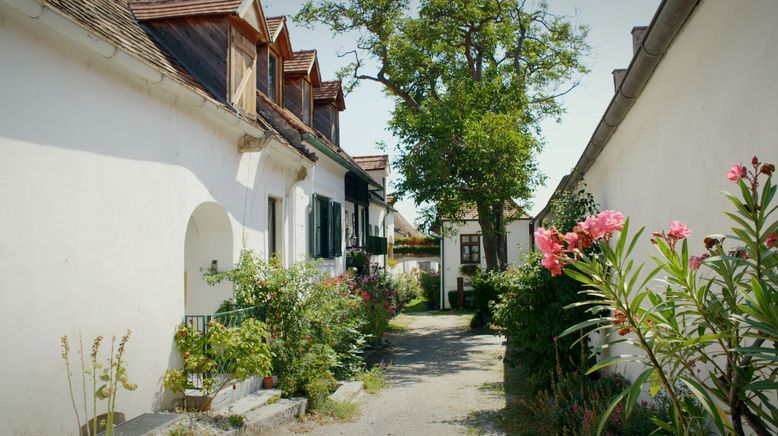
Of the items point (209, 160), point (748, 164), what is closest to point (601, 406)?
point (748, 164)

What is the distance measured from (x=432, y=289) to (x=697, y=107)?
892 inches

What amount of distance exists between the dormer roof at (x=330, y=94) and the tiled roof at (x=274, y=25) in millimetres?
4209

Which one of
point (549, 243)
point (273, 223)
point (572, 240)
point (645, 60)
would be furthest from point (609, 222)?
point (273, 223)

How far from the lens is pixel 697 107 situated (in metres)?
3.88

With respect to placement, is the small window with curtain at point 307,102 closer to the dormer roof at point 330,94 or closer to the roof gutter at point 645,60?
the dormer roof at point 330,94

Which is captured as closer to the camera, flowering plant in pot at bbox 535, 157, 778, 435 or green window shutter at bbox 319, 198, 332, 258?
flowering plant in pot at bbox 535, 157, 778, 435

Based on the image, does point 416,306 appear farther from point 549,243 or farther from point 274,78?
point 549,243

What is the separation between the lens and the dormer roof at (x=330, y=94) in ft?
50.9

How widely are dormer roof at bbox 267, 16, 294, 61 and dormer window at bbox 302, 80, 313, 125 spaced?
4.67 ft

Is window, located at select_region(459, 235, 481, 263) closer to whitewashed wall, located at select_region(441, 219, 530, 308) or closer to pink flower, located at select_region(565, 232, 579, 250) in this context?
whitewashed wall, located at select_region(441, 219, 530, 308)

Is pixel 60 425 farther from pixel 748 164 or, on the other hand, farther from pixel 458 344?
pixel 458 344

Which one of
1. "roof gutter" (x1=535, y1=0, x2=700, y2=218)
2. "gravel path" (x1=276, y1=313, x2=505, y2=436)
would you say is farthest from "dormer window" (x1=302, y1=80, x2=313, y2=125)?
"roof gutter" (x1=535, y1=0, x2=700, y2=218)

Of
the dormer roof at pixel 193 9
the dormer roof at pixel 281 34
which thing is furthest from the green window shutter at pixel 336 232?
the dormer roof at pixel 193 9

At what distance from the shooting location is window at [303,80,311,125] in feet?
44.4
